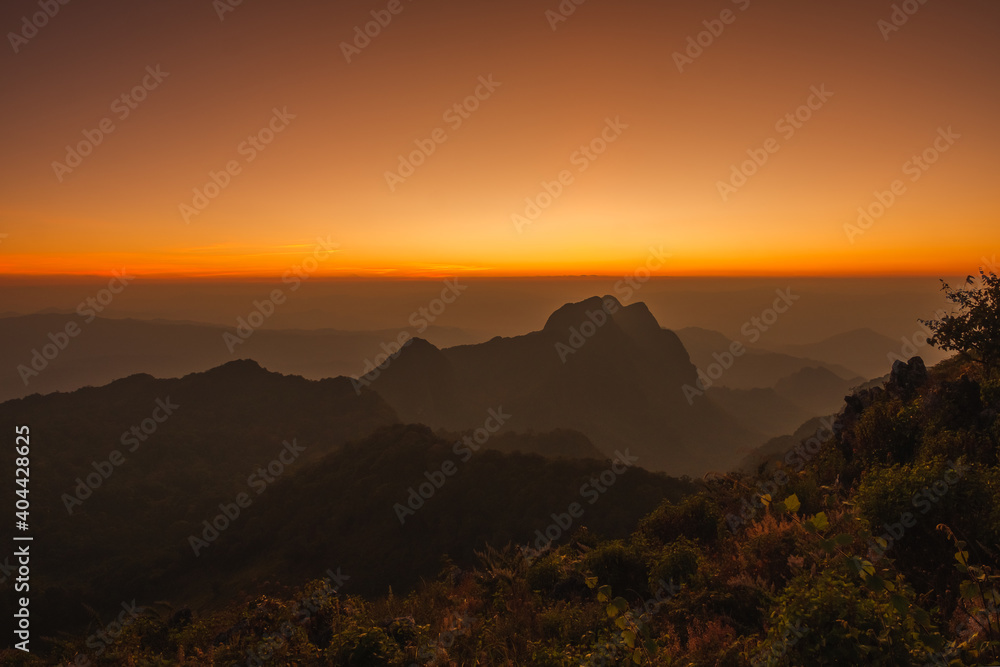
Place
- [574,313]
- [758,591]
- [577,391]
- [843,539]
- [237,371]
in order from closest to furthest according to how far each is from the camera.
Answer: [843,539] < [758,591] < [237,371] < [577,391] < [574,313]

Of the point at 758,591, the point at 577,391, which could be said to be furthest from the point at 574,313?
the point at 758,591

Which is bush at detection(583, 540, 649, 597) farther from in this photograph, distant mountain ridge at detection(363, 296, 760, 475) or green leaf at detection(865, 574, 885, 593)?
distant mountain ridge at detection(363, 296, 760, 475)

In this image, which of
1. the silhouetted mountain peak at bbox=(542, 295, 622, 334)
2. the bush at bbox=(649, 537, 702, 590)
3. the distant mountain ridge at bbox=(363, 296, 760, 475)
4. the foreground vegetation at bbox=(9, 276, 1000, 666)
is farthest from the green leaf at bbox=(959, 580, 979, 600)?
the silhouetted mountain peak at bbox=(542, 295, 622, 334)

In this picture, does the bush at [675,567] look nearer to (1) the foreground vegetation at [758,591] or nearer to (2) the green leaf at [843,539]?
(1) the foreground vegetation at [758,591]

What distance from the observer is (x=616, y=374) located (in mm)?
156625

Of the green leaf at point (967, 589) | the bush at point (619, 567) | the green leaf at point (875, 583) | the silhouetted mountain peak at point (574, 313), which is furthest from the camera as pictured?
the silhouetted mountain peak at point (574, 313)

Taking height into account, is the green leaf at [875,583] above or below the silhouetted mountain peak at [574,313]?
below

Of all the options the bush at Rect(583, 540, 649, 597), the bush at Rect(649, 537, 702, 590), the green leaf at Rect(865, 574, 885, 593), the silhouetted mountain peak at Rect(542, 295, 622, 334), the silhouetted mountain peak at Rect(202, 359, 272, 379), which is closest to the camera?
the green leaf at Rect(865, 574, 885, 593)

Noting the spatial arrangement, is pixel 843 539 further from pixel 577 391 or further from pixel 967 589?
pixel 577 391

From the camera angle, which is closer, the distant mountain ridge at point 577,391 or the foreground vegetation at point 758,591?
the foreground vegetation at point 758,591

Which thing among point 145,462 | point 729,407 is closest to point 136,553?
point 145,462

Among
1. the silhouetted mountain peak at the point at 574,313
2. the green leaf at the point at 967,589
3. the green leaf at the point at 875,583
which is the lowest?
the green leaf at the point at 967,589

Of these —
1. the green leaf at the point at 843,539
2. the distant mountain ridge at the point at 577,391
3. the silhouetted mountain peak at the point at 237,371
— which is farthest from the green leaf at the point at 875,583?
the silhouetted mountain peak at the point at 237,371

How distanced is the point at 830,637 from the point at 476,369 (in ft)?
520
